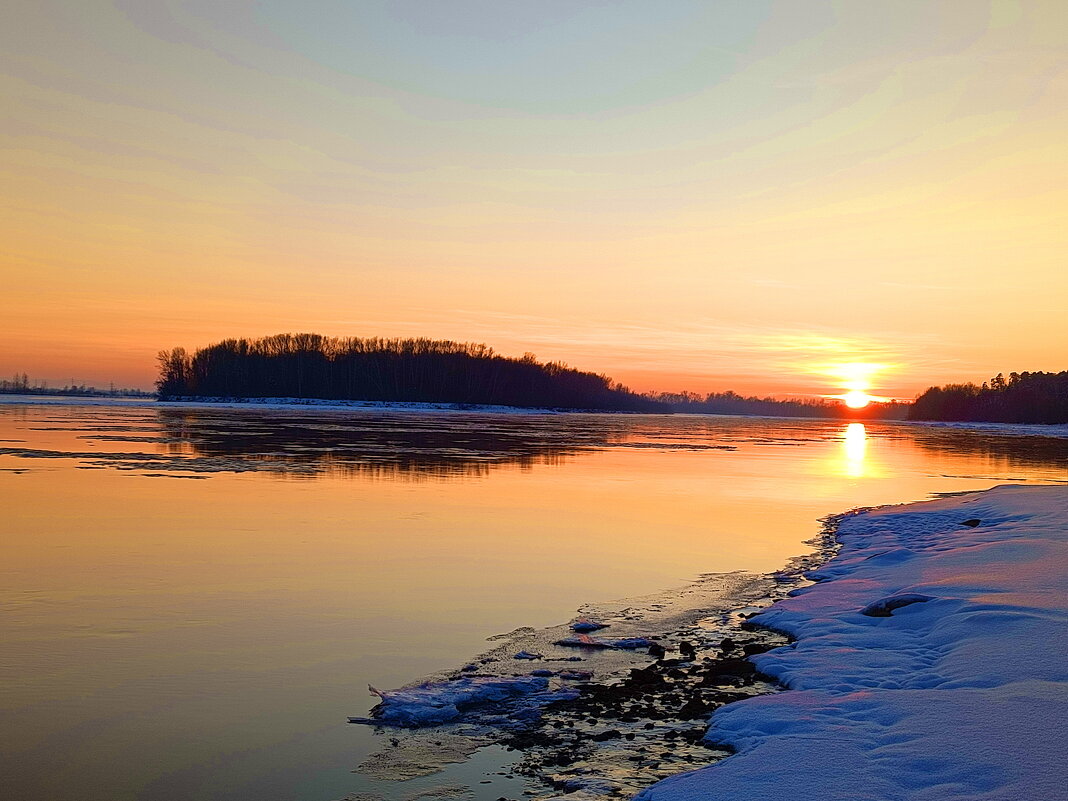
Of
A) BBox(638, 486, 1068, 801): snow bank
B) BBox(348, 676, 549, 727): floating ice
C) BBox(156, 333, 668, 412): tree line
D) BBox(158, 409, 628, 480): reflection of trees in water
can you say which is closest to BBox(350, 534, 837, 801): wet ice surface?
BBox(348, 676, 549, 727): floating ice

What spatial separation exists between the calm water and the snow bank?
1852 mm

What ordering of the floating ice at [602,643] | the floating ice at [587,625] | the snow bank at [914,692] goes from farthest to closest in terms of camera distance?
the floating ice at [587,625]
the floating ice at [602,643]
the snow bank at [914,692]

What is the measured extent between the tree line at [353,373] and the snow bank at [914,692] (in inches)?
5096

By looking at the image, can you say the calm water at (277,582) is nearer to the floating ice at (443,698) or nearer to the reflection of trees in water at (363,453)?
the floating ice at (443,698)

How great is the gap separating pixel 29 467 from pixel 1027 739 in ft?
77.0

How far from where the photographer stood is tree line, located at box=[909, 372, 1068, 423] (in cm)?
13612

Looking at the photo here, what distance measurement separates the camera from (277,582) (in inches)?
391

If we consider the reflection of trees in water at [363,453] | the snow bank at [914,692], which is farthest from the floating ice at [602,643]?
the reflection of trees in water at [363,453]

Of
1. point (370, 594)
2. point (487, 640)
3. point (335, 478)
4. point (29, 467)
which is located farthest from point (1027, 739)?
point (29, 467)

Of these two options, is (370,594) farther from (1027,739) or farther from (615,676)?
(1027,739)

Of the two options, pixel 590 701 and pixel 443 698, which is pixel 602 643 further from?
pixel 443 698

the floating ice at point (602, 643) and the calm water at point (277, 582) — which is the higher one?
the calm water at point (277, 582)

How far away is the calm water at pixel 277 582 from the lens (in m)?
5.38

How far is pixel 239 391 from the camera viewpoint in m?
133
